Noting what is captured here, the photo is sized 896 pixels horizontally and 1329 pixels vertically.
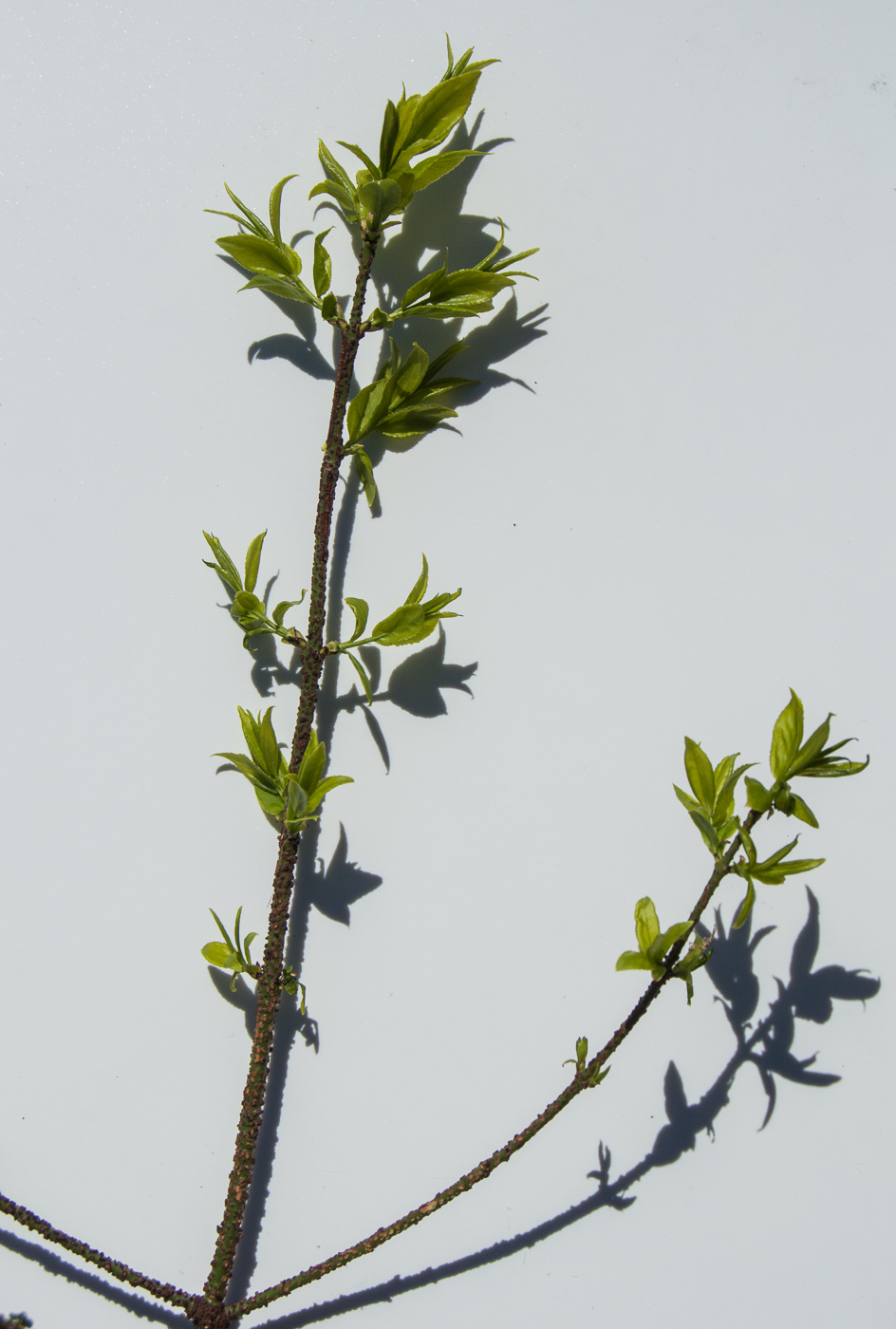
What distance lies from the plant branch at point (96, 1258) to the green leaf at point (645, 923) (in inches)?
20.4

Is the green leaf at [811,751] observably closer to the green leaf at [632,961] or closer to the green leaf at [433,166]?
the green leaf at [632,961]

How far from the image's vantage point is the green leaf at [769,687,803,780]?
0.72 m

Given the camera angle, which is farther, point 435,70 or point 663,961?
point 435,70

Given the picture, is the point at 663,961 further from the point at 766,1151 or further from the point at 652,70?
the point at 652,70

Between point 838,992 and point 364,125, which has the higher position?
point 364,125

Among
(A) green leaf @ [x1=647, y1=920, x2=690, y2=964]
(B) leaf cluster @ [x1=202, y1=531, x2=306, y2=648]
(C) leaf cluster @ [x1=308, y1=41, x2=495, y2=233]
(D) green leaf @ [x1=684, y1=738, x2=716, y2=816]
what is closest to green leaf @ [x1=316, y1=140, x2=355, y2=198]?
(C) leaf cluster @ [x1=308, y1=41, x2=495, y2=233]

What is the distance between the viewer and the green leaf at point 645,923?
2.39 feet

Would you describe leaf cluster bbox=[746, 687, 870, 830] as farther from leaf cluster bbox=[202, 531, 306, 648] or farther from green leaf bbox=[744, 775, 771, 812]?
leaf cluster bbox=[202, 531, 306, 648]

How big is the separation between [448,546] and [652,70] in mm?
543

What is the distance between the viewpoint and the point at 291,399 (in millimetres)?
952

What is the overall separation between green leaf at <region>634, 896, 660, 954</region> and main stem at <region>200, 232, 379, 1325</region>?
306mm

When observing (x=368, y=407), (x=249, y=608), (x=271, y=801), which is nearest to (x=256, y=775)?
(x=271, y=801)

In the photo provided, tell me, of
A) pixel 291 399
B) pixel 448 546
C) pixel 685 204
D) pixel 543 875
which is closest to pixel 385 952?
pixel 543 875

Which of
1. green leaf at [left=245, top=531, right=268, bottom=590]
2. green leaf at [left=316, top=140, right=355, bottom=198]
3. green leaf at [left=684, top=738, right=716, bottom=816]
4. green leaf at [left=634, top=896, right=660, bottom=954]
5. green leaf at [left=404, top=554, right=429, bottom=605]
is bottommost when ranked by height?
green leaf at [left=634, top=896, right=660, bottom=954]
